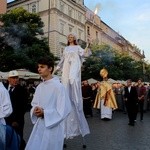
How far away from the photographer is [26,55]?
37406mm

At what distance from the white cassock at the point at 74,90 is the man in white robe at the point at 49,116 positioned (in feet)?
11.6

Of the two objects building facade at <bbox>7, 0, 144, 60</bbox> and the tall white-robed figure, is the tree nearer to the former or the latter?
building facade at <bbox>7, 0, 144, 60</bbox>

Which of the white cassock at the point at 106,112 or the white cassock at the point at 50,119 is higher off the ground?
the white cassock at the point at 50,119

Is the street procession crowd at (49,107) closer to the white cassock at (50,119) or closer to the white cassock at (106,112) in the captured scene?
the white cassock at (50,119)

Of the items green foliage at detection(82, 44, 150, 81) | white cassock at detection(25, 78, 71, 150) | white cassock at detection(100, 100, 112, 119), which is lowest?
white cassock at detection(100, 100, 112, 119)

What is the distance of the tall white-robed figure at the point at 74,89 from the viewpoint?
855 centimetres

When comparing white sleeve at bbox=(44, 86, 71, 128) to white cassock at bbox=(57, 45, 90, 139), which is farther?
white cassock at bbox=(57, 45, 90, 139)

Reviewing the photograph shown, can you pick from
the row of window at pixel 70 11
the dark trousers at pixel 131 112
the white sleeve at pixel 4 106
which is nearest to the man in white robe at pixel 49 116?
the white sleeve at pixel 4 106

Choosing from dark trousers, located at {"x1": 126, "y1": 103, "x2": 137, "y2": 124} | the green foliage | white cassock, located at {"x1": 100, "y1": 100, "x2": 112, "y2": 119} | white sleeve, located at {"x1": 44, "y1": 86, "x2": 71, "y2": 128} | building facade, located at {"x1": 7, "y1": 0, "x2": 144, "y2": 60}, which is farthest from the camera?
building facade, located at {"x1": 7, "y1": 0, "x2": 144, "y2": 60}

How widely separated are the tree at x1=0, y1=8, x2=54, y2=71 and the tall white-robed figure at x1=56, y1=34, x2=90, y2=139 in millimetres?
27883

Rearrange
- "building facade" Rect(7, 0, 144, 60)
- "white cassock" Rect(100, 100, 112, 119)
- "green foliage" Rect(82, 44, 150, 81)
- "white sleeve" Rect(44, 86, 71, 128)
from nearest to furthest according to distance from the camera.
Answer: "white sleeve" Rect(44, 86, 71, 128), "white cassock" Rect(100, 100, 112, 119), "green foliage" Rect(82, 44, 150, 81), "building facade" Rect(7, 0, 144, 60)

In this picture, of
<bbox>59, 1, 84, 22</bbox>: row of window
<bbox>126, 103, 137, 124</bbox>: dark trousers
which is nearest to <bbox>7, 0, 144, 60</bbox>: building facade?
<bbox>59, 1, 84, 22</bbox>: row of window

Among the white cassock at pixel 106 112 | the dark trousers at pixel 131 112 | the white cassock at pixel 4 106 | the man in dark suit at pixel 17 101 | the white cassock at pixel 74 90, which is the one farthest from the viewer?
the white cassock at pixel 106 112

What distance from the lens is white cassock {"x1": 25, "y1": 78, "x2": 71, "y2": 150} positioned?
468cm
